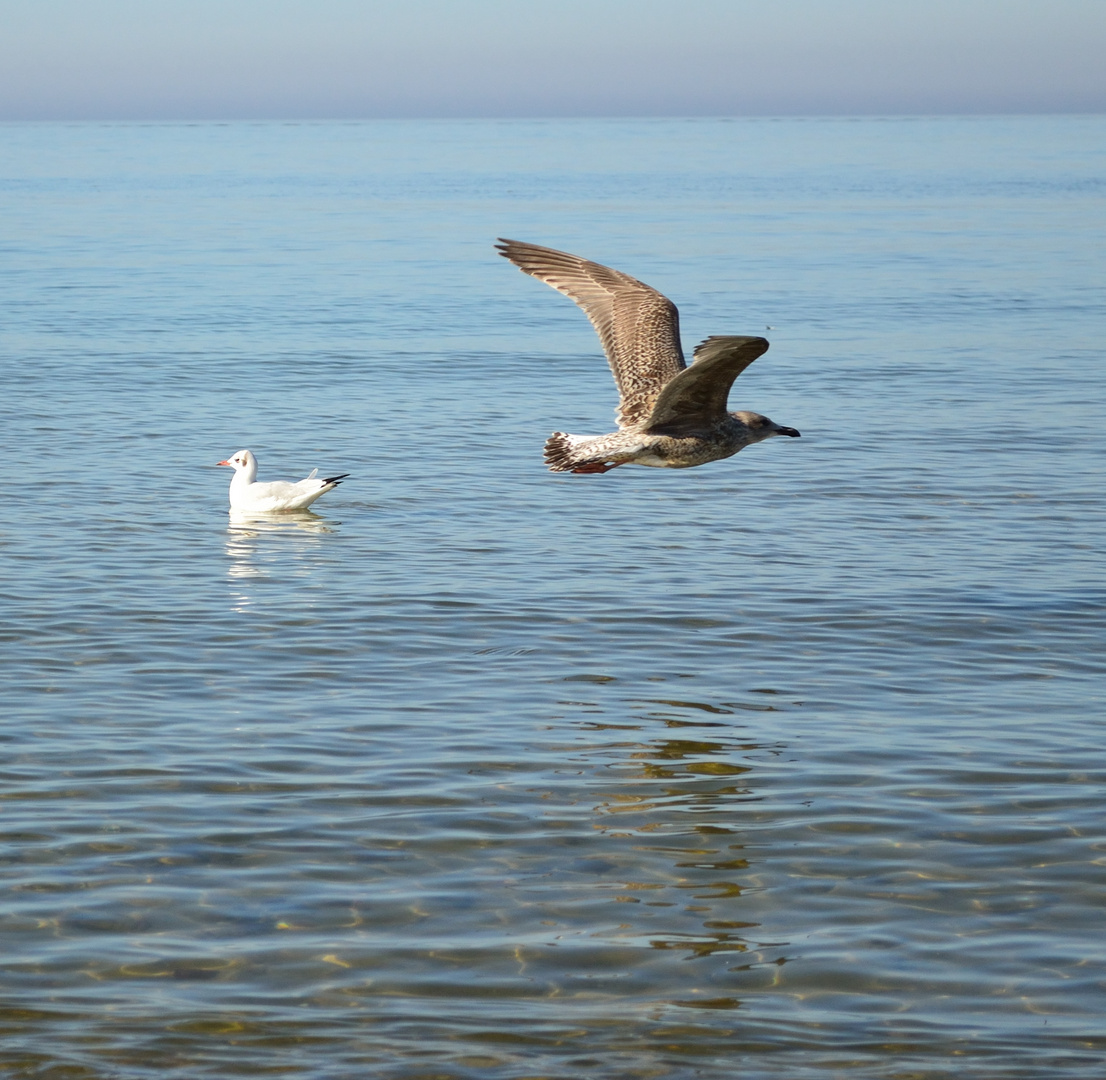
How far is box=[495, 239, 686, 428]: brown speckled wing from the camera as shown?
43.5 ft

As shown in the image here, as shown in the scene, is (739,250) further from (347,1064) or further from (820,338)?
(347,1064)

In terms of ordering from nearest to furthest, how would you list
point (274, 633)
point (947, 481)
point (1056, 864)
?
point (1056, 864)
point (274, 633)
point (947, 481)

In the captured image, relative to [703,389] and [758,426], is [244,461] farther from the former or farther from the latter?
[703,389]

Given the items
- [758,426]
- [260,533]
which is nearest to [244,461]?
[260,533]

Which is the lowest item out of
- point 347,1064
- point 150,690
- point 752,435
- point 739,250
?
point 347,1064

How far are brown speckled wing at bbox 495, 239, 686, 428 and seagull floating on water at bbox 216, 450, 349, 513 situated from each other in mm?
4499

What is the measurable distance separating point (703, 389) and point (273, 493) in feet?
21.1

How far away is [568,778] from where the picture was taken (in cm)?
985

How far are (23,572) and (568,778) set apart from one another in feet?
22.0

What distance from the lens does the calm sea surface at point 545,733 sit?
708cm

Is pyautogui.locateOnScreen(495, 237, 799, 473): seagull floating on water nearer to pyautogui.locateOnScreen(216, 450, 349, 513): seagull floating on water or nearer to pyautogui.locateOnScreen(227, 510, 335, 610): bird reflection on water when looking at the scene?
pyautogui.locateOnScreen(227, 510, 335, 610): bird reflection on water

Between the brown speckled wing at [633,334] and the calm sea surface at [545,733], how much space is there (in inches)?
68.8

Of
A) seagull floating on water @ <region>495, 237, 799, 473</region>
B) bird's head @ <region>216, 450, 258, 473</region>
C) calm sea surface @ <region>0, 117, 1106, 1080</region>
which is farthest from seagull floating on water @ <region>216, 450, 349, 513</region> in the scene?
seagull floating on water @ <region>495, 237, 799, 473</region>

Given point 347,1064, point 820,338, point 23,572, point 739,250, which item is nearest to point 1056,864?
point 347,1064
